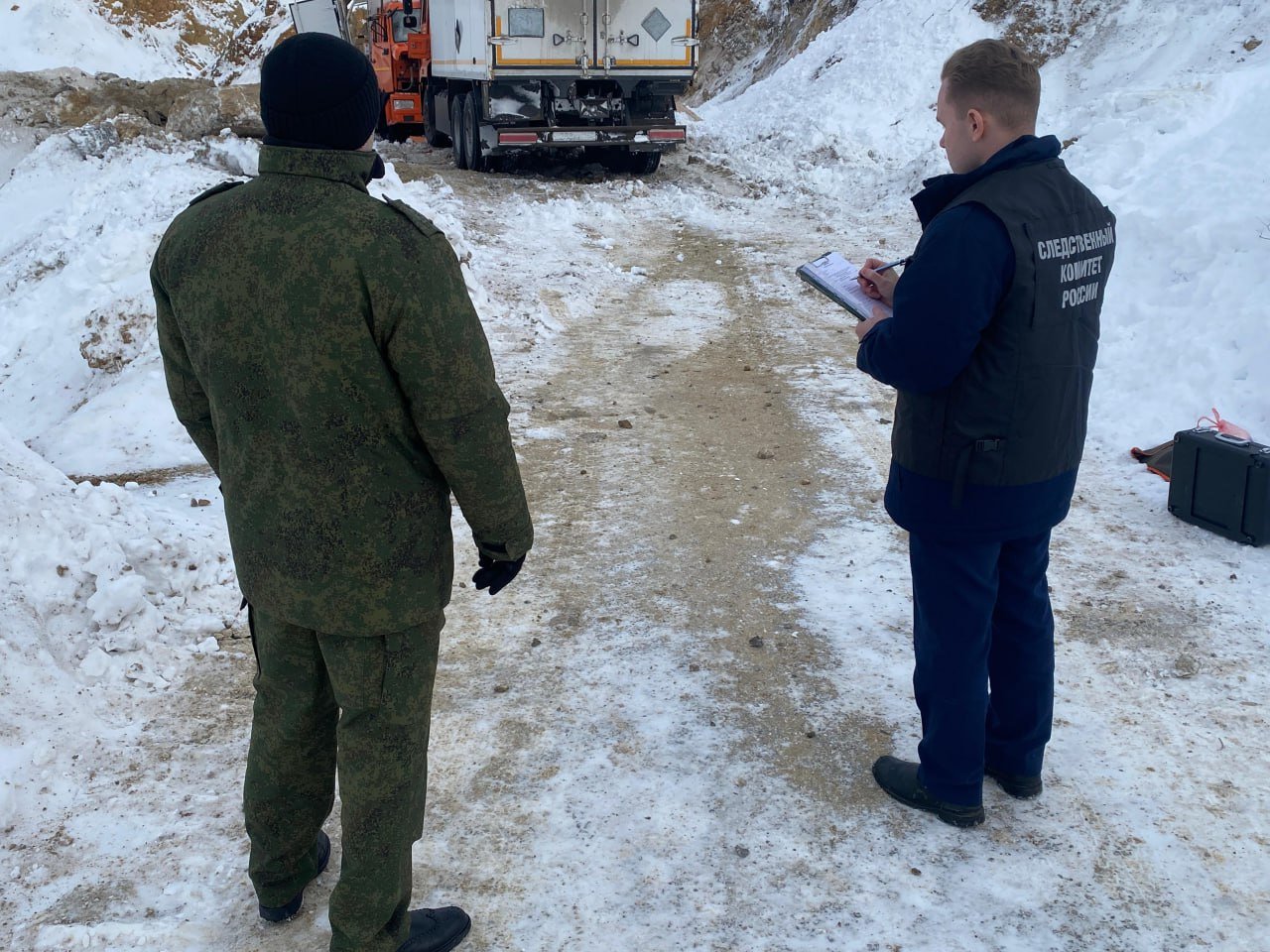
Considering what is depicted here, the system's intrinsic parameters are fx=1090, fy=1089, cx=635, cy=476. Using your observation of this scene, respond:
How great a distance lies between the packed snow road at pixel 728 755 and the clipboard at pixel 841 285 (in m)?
1.43

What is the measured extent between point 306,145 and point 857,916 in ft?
7.39

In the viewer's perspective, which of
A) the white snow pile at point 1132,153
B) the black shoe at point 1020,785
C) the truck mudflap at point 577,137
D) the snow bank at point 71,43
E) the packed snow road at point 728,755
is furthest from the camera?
the snow bank at point 71,43

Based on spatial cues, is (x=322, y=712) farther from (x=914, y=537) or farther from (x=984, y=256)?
(x=984, y=256)

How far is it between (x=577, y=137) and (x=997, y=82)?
13.2 m

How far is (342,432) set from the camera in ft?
7.28

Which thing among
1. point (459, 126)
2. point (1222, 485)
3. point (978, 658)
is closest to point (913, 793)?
point (978, 658)

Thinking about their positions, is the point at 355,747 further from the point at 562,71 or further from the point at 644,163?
the point at 644,163

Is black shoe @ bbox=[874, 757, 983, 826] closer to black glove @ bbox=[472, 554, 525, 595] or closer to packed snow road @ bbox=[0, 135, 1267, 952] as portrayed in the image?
packed snow road @ bbox=[0, 135, 1267, 952]

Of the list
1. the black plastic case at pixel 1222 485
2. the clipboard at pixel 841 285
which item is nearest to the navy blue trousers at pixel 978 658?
the clipboard at pixel 841 285

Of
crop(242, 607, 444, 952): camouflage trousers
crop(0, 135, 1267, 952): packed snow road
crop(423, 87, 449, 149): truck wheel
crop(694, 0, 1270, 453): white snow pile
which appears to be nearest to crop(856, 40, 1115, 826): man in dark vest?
crop(0, 135, 1267, 952): packed snow road

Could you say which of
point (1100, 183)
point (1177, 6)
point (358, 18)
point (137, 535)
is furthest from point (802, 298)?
point (358, 18)

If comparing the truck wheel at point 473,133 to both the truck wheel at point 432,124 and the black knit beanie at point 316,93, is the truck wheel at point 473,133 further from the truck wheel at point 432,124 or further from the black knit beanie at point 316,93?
the black knit beanie at point 316,93

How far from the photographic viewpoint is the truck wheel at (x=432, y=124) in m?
18.0

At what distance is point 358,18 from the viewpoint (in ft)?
66.2
